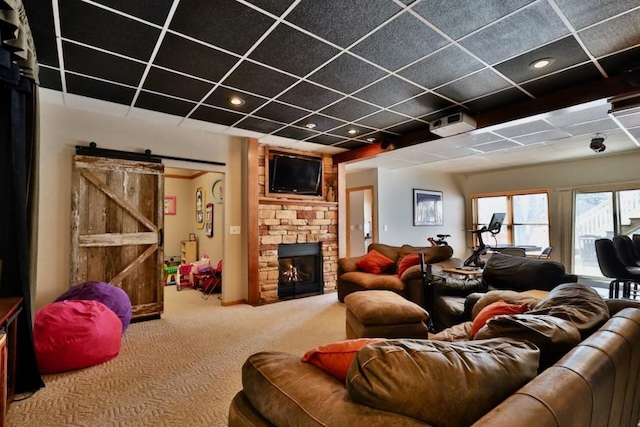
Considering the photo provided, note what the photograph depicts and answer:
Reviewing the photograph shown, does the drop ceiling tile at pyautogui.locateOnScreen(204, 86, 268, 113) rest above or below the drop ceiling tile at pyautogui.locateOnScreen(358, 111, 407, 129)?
above

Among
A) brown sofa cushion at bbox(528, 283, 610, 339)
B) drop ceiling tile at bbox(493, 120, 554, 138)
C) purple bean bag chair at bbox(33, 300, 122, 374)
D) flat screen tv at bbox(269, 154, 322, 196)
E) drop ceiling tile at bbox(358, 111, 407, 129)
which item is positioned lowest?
purple bean bag chair at bbox(33, 300, 122, 374)

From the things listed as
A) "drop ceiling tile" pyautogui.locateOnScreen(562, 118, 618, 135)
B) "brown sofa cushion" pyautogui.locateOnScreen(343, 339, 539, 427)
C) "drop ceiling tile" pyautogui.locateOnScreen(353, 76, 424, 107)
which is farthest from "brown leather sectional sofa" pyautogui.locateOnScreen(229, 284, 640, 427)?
"drop ceiling tile" pyautogui.locateOnScreen(562, 118, 618, 135)

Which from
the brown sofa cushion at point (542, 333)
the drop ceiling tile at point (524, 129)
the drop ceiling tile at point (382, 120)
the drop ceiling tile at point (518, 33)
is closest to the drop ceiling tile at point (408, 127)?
the drop ceiling tile at point (382, 120)

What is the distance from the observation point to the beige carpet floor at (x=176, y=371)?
2.02 m

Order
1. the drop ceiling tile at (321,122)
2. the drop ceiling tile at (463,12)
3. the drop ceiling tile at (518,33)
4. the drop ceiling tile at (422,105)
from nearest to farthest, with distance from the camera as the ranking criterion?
the drop ceiling tile at (463,12), the drop ceiling tile at (518,33), the drop ceiling tile at (422,105), the drop ceiling tile at (321,122)

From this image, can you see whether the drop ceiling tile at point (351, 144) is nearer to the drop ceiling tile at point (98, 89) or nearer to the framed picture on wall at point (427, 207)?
the framed picture on wall at point (427, 207)

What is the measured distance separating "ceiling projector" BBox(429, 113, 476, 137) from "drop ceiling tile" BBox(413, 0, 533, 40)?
156 centimetres

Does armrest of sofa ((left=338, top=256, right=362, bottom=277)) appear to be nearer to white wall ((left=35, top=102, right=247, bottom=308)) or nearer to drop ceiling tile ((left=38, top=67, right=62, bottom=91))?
white wall ((left=35, top=102, right=247, bottom=308))

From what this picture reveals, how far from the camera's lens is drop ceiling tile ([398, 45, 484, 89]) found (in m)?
2.56

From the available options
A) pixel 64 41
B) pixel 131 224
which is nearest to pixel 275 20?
pixel 64 41

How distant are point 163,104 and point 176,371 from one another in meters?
2.75

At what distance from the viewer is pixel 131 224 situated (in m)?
4.00

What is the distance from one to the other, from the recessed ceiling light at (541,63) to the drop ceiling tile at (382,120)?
58.1 inches

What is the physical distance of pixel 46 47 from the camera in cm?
241
